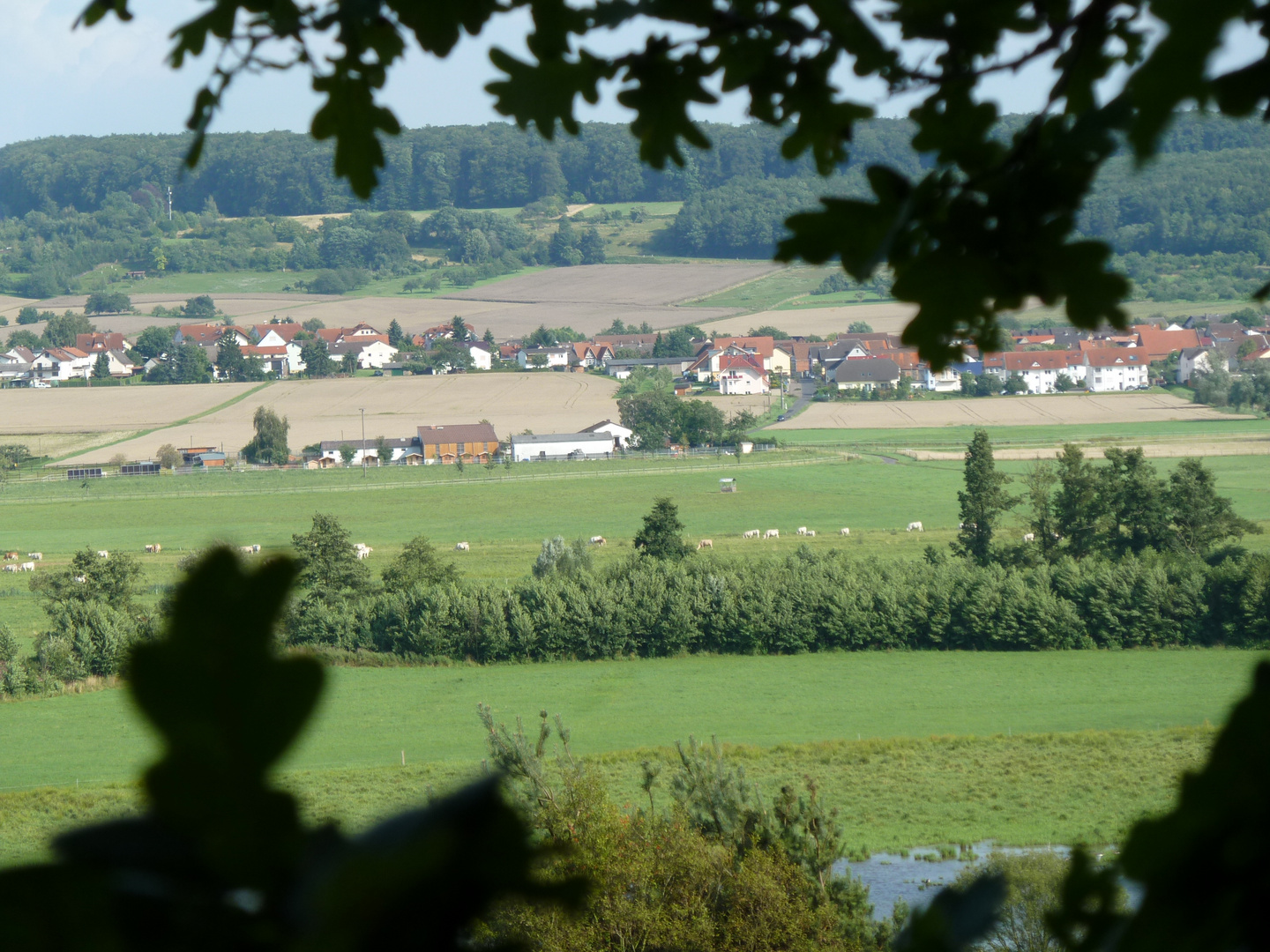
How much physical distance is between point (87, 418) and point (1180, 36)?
106169 millimetres

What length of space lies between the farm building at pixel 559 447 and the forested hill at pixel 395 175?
98307 mm

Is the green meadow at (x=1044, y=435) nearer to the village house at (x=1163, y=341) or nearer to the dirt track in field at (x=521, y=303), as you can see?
the village house at (x=1163, y=341)

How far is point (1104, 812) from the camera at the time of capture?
25938 millimetres

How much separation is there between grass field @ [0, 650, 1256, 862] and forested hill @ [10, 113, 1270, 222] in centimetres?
14526

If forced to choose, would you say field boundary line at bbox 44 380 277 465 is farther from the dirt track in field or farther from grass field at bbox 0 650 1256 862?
grass field at bbox 0 650 1256 862

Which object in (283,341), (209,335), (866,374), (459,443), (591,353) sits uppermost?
(209,335)

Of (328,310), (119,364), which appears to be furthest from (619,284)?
(119,364)

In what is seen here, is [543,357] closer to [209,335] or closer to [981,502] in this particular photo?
[209,335]

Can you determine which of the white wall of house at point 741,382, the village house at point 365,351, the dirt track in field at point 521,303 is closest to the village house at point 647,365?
the white wall of house at point 741,382

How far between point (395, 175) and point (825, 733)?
519 feet

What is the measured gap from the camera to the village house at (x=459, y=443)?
284ft

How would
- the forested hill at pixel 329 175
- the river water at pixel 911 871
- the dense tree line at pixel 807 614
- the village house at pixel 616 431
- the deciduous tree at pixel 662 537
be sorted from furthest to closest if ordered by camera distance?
1. the forested hill at pixel 329 175
2. the village house at pixel 616 431
3. the deciduous tree at pixel 662 537
4. the dense tree line at pixel 807 614
5. the river water at pixel 911 871

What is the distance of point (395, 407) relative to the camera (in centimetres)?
10025

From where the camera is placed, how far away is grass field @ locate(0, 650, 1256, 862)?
26797 mm
